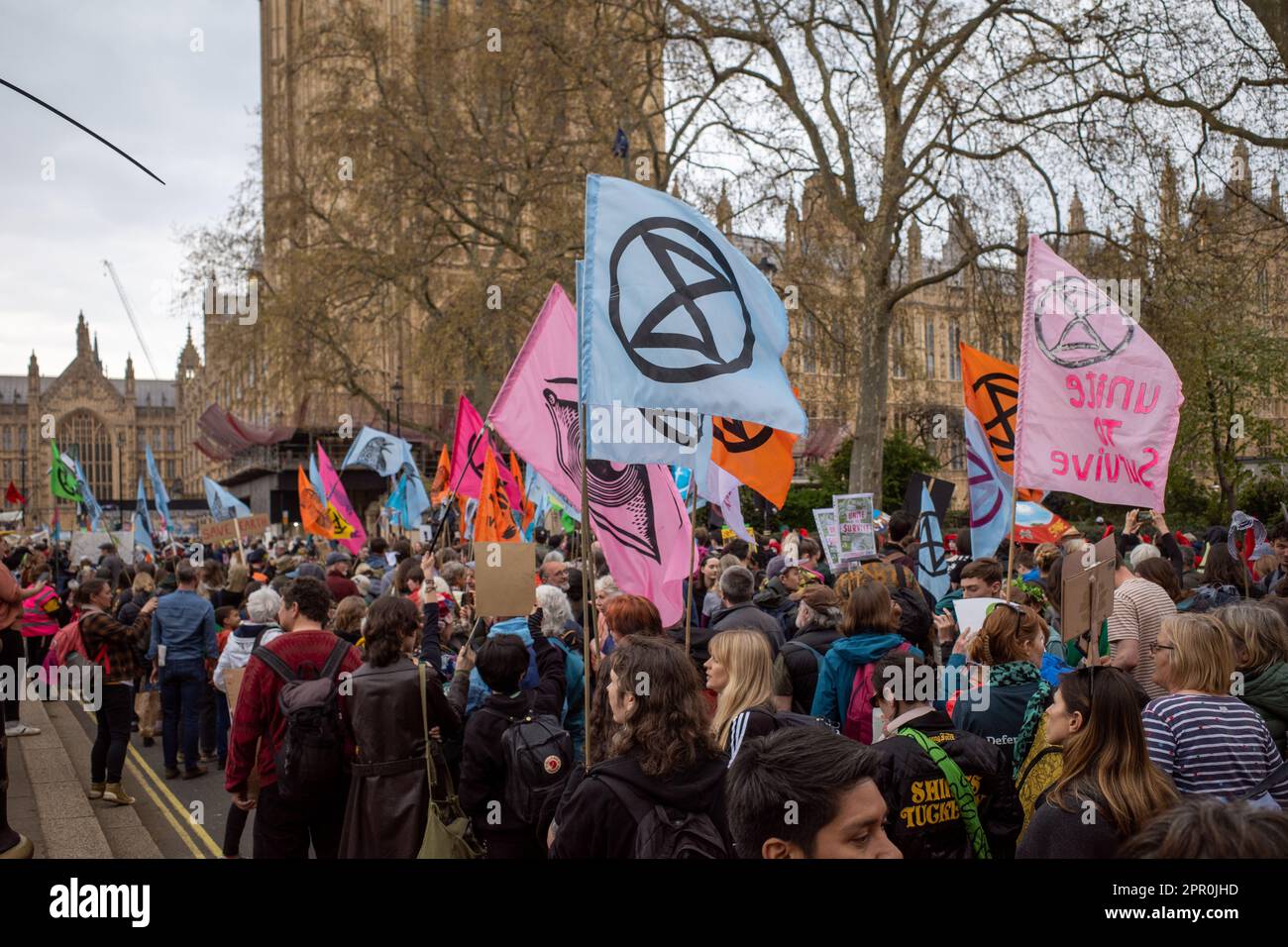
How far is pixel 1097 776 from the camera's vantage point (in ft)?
10.2

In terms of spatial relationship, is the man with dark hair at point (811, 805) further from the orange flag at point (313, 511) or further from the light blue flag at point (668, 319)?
the orange flag at point (313, 511)

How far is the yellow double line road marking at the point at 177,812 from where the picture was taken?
7.31 meters

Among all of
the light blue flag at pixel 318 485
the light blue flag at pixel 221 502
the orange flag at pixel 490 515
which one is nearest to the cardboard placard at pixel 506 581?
the orange flag at pixel 490 515

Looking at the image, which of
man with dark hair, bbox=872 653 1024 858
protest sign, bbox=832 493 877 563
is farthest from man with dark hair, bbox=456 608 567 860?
protest sign, bbox=832 493 877 563

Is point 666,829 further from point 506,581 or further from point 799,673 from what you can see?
point 506,581

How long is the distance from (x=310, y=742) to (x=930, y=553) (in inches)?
256

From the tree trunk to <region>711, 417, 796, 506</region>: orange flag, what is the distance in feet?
43.2

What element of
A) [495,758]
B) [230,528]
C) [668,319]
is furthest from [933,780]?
[230,528]

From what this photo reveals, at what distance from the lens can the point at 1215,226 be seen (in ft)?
53.9

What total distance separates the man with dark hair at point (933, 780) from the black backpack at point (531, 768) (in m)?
1.26

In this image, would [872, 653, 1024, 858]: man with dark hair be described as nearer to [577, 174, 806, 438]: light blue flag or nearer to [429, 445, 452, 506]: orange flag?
[577, 174, 806, 438]: light blue flag

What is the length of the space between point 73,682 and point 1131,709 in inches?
289
